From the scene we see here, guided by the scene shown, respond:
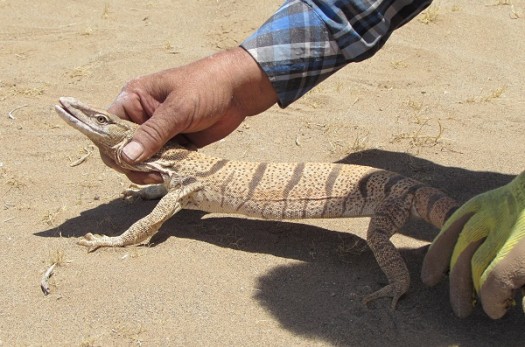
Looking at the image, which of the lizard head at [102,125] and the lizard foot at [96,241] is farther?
the lizard head at [102,125]

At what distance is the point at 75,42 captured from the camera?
851cm

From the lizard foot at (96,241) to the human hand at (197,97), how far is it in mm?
570

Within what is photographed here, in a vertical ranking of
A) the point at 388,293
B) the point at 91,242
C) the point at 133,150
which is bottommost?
the point at 91,242

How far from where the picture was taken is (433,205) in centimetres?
478

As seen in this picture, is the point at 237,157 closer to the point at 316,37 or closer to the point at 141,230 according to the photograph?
the point at 141,230

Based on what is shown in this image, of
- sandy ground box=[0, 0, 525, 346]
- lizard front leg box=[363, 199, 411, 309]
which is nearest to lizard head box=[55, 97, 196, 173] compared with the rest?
sandy ground box=[0, 0, 525, 346]

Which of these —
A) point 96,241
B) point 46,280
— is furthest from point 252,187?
point 46,280

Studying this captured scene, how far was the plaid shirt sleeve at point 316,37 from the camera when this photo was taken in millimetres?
4738

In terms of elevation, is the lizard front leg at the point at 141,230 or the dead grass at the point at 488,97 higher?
the dead grass at the point at 488,97

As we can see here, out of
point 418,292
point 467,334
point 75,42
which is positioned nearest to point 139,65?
point 75,42

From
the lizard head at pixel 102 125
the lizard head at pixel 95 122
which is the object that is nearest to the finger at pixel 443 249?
the lizard head at pixel 102 125

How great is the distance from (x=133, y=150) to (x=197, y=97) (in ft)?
2.05

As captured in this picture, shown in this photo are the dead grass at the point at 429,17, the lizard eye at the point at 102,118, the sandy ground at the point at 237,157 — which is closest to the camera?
the sandy ground at the point at 237,157

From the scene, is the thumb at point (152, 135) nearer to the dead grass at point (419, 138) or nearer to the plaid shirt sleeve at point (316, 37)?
the plaid shirt sleeve at point (316, 37)
